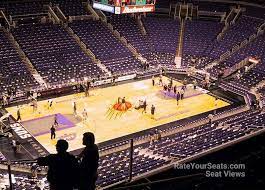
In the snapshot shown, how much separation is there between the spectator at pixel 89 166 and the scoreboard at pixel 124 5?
33287 millimetres

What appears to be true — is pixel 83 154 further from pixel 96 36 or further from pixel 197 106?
pixel 96 36

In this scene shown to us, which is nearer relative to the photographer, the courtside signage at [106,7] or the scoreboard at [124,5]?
the scoreboard at [124,5]

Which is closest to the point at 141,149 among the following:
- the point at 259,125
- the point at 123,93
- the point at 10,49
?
the point at 259,125

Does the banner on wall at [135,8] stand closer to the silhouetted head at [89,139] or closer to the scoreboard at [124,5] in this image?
the scoreboard at [124,5]

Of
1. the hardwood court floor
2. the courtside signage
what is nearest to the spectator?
the hardwood court floor

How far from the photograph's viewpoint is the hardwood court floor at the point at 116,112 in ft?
99.3

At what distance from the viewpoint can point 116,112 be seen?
3425 cm

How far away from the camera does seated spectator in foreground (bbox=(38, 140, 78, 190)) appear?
7398 millimetres

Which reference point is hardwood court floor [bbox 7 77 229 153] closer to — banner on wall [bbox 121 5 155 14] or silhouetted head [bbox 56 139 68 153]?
banner on wall [bbox 121 5 155 14]

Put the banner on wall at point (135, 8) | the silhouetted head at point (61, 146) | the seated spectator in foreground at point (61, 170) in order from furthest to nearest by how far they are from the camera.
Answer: the banner on wall at point (135, 8) < the silhouetted head at point (61, 146) < the seated spectator in foreground at point (61, 170)

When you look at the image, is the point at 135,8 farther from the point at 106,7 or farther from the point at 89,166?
the point at 89,166

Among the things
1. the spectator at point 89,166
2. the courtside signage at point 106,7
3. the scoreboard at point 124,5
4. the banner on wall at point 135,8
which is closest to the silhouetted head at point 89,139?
the spectator at point 89,166

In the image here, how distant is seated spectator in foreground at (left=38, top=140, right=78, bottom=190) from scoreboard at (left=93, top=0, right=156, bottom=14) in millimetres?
33914

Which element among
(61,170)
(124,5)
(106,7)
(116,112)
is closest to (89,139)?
(61,170)
